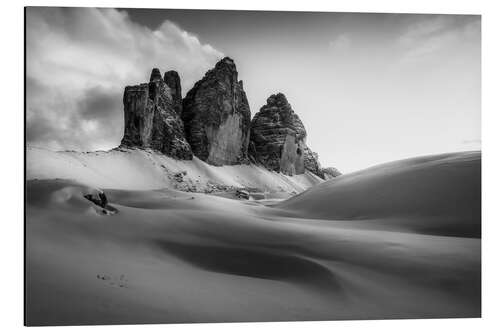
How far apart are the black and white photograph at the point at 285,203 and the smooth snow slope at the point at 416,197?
0.03 metres

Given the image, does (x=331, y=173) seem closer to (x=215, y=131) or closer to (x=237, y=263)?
(x=237, y=263)

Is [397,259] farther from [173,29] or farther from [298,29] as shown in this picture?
[173,29]

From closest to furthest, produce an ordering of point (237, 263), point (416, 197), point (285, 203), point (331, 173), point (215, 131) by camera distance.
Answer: point (237, 263) < point (416, 197) < point (331, 173) < point (285, 203) < point (215, 131)

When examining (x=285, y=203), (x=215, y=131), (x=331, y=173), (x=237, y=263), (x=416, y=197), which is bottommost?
(x=237, y=263)

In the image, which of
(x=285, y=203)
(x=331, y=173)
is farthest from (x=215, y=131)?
(x=331, y=173)

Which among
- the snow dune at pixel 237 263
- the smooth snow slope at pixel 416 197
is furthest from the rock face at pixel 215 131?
the snow dune at pixel 237 263

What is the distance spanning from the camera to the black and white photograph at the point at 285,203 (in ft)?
11.7

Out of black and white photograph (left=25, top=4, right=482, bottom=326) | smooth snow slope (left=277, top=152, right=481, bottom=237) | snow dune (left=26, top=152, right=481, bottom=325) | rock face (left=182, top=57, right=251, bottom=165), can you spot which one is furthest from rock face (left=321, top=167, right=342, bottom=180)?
rock face (left=182, top=57, right=251, bottom=165)

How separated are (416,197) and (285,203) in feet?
8.86

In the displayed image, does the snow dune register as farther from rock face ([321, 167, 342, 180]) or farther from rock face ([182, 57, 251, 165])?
rock face ([182, 57, 251, 165])

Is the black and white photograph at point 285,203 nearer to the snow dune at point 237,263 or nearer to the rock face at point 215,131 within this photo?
the snow dune at point 237,263

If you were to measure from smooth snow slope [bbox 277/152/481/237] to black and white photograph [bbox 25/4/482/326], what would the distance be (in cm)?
3

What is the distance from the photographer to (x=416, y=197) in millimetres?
5145
